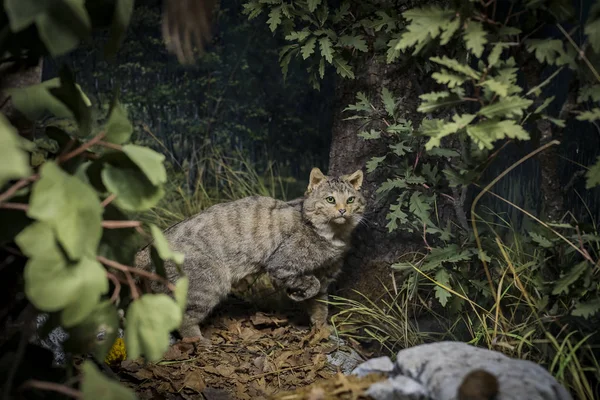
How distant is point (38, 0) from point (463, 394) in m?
1.96

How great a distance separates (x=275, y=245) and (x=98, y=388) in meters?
2.86

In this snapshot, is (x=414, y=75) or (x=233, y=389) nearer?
(x=233, y=389)

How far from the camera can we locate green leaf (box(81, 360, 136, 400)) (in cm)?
173

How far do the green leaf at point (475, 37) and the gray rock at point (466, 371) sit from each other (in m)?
1.32

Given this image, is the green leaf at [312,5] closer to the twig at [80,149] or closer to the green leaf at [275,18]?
the green leaf at [275,18]

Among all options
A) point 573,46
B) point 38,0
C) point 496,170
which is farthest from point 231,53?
point 38,0

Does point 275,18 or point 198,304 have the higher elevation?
point 275,18

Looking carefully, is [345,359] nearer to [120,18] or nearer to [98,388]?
[98,388]

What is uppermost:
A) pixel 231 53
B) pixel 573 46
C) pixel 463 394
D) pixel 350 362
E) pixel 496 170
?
pixel 573 46

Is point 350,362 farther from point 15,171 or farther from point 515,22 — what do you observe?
point 15,171

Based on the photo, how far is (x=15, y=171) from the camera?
5.12ft

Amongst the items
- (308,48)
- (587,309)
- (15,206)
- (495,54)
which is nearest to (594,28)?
(495,54)

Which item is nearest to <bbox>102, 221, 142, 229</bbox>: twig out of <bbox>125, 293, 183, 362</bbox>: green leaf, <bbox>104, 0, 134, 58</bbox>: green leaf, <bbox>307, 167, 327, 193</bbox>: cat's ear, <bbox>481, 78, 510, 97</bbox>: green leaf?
<bbox>125, 293, 183, 362</bbox>: green leaf

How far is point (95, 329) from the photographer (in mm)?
2111
